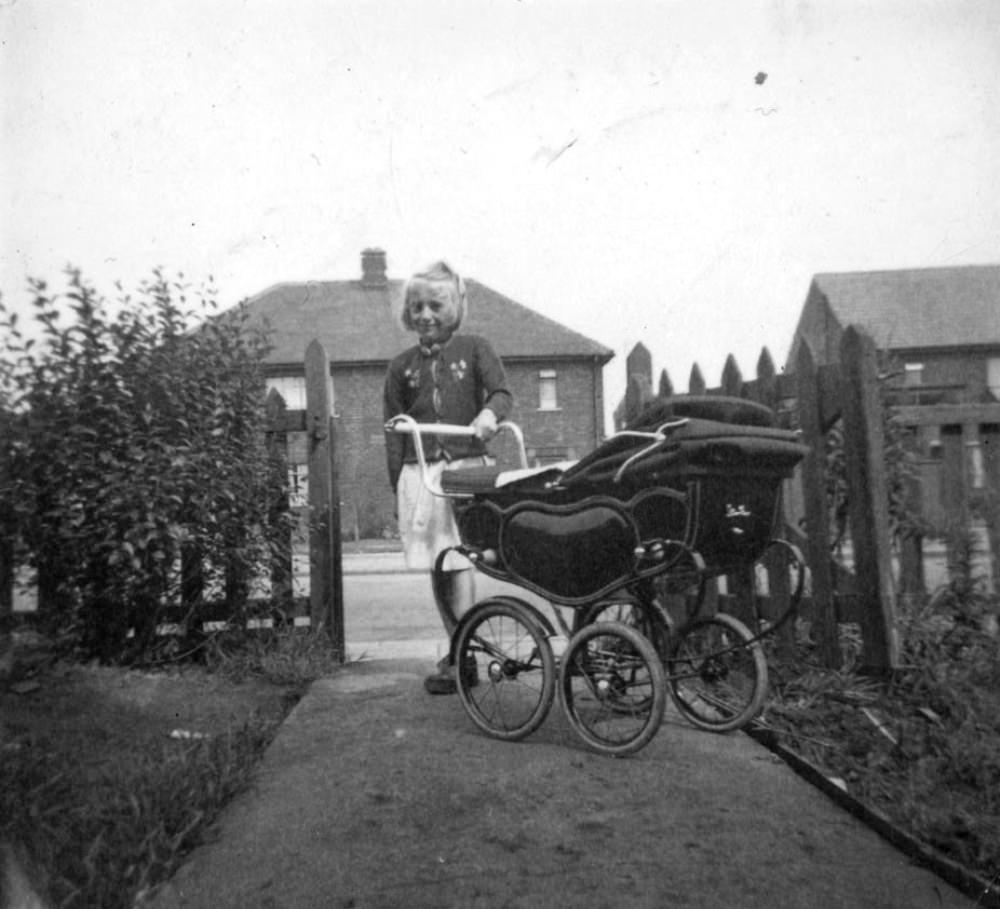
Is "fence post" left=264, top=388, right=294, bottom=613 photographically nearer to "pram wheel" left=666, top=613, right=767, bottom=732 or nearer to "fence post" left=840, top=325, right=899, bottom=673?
"pram wheel" left=666, top=613, right=767, bottom=732

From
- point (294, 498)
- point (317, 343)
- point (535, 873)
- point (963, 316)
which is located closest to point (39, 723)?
point (294, 498)

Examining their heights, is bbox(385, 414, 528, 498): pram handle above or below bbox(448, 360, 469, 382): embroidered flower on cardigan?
below

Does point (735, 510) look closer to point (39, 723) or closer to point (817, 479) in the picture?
point (817, 479)

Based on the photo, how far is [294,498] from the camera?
469 centimetres

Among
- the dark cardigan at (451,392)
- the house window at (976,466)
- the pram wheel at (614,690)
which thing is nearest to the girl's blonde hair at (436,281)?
the dark cardigan at (451,392)

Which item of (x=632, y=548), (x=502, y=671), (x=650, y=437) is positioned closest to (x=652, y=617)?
(x=632, y=548)

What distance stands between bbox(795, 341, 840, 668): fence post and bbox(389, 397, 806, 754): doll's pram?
0.52 m

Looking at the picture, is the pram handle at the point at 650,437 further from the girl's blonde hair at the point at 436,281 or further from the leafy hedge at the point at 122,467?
the leafy hedge at the point at 122,467

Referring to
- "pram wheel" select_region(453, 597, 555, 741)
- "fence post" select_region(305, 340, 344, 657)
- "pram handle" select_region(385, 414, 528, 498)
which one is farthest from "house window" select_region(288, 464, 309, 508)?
"pram wheel" select_region(453, 597, 555, 741)

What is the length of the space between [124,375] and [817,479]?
3284 mm

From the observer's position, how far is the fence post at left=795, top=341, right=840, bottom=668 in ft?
11.4

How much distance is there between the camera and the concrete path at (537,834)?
1840 mm

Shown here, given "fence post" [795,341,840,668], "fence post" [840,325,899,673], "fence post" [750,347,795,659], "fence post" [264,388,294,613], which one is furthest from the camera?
"fence post" [264,388,294,613]

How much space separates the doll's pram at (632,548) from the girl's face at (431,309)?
1057 mm
